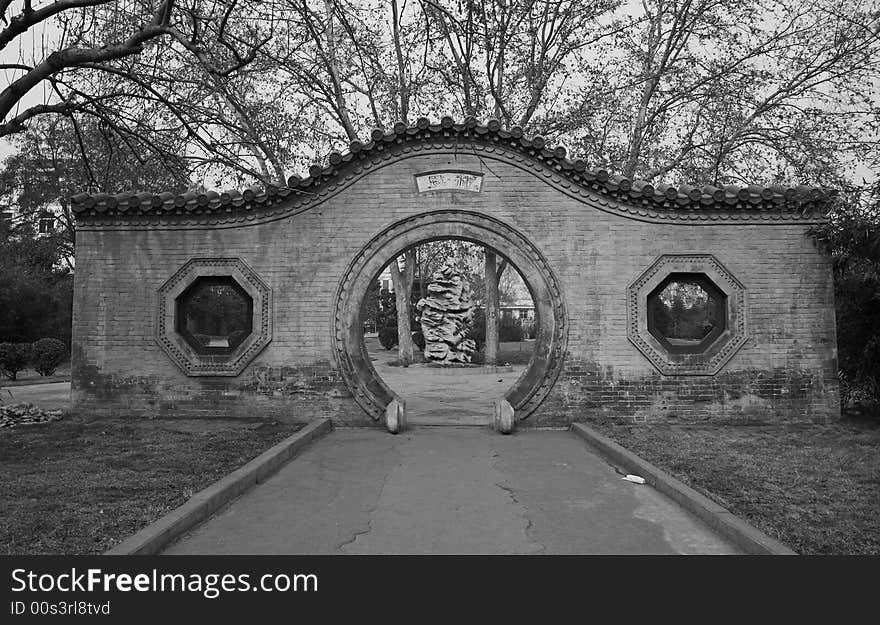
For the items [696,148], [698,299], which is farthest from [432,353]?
[698,299]

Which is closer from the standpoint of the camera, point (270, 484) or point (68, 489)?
point (68, 489)

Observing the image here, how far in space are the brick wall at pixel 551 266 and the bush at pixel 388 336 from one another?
25447mm

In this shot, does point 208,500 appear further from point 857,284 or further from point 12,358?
point 12,358

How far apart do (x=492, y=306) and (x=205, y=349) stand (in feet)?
45.6

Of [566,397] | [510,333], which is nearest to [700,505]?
[566,397]

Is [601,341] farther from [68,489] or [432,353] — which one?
[432,353]

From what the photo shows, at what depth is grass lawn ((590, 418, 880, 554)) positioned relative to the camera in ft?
14.7

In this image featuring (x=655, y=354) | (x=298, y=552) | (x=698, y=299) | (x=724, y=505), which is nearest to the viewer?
(x=298, y=552)

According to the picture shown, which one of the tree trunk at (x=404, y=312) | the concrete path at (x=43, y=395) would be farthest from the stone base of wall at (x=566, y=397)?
the tree trunk at (x=404, y=312)

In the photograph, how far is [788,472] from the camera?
6273mm

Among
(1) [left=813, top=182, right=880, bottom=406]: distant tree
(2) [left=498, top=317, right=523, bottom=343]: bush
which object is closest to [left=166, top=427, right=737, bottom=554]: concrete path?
(1) [left=813, top=182, right=880, bottom=406]: distant tree

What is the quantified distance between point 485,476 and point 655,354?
4.10m

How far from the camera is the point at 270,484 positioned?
6.30 m

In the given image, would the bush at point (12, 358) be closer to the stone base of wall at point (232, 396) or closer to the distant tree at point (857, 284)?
the stone base of wall at point (232, 396)
